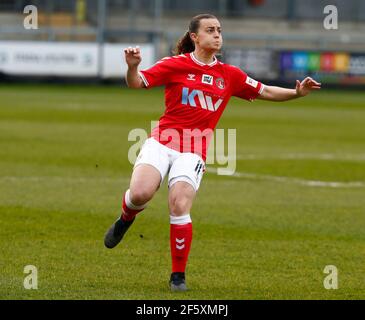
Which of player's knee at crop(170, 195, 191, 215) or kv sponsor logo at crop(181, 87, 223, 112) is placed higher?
kv sponsor logo at crop(181, 87, 223, 112)

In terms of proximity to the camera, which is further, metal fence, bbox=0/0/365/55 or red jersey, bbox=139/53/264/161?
metal fence, bbox=0/0/365/55

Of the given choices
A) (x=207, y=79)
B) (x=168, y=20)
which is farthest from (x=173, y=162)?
(x=168, y=20)

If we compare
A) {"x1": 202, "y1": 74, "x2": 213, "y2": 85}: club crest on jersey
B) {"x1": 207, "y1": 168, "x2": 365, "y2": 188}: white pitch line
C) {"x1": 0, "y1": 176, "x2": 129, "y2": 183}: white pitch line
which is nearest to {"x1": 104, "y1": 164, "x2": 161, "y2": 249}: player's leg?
{"x1": 202, "y1": 74, "x2": 213, "y2": 85}: club crest on jersey

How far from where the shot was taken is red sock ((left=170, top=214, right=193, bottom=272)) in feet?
28.2

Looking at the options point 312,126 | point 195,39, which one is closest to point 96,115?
point 312,126

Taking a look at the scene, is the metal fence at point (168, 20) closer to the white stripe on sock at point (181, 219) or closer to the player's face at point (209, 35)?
the player's face at point (209, 35)

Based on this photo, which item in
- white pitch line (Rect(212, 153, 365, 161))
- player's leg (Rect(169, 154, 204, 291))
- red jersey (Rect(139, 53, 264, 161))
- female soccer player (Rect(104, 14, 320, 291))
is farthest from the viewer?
white pitch line (Rect(212, 153, 365, 161))

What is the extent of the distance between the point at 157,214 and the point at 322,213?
2.07 meters

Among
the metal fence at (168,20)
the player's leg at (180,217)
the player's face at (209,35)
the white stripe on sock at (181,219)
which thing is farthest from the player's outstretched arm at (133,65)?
the metal fence at (168,20)

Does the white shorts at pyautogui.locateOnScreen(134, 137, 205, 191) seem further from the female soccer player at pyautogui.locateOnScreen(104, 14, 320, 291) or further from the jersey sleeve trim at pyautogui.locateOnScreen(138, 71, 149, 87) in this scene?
the jersey sleeve trim at pyautogui.locateOnScreen(138, 71, 149, 87)

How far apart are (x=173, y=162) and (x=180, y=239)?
2.26 feet

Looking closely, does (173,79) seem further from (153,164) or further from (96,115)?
(96,115)

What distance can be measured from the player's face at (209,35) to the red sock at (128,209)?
1.44 m

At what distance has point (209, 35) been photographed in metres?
9.04
